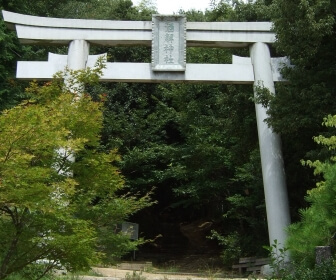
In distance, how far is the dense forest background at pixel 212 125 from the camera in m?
9.20

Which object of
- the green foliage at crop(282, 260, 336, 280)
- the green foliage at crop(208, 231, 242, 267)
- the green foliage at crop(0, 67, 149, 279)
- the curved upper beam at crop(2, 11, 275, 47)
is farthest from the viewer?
the green foliage at crop(208, 231, 242, 267)

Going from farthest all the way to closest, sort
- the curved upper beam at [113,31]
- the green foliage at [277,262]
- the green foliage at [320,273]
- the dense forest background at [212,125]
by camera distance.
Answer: the curved upper beam at [113,31] → the dense forest background at [212,125] → the green foliage at [277,262] → the green foliage at [320,273]

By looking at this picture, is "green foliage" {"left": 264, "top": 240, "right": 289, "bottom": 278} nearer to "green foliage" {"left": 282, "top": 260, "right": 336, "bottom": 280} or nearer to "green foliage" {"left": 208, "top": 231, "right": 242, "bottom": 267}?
"green foliage" {"left": 282, "top": 260, "right": 336, "bottom": 280}

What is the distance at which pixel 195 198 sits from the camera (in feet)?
50.1

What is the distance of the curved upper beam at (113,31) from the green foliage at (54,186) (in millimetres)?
4233

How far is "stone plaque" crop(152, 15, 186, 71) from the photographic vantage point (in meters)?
10.7

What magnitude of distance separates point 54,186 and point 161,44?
590 centimetres

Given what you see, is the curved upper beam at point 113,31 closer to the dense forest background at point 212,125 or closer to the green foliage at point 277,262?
the dense forest background at point 212,125

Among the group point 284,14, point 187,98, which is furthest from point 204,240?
point 284,14

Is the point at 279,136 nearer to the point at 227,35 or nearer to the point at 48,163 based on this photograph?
the point at 227,35

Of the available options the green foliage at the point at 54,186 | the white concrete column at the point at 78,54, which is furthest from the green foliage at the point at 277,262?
the white concrete column at the point at 78,54

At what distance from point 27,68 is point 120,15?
907cm

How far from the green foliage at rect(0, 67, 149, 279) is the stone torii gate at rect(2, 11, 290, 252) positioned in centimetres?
397

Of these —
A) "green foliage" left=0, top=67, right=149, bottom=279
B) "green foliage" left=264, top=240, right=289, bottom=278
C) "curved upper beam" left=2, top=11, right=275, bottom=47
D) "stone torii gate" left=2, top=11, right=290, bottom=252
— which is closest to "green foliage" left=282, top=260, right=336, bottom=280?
"green foliage" left=264, top=240, right=289, bottom=278
